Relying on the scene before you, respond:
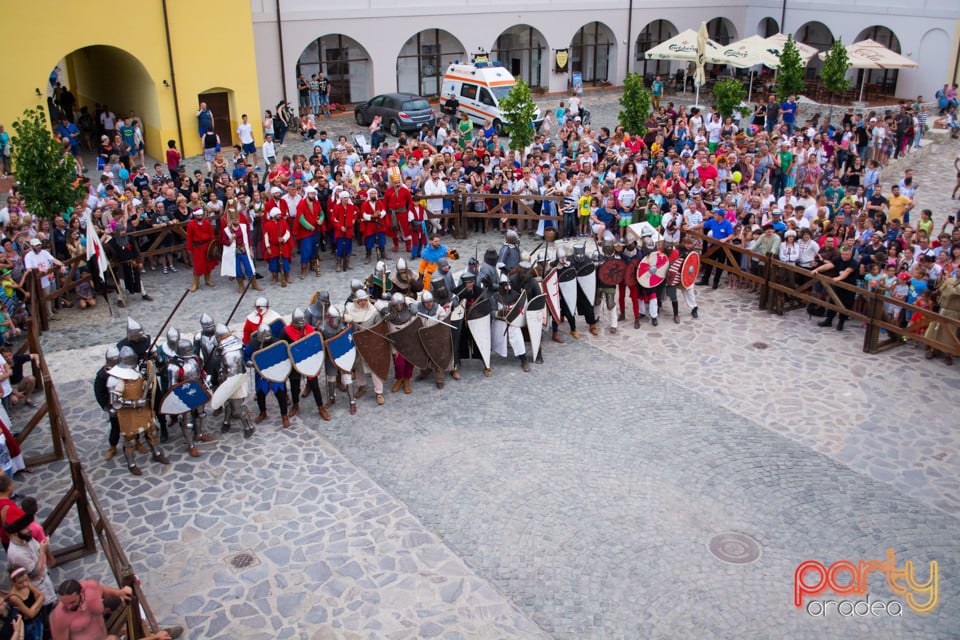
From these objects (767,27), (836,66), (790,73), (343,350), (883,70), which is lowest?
(343,350)

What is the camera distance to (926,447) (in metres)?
10.4

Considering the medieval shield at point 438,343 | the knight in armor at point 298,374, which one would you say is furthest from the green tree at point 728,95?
the knight in armor at point 298,374

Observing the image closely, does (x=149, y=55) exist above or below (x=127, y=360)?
above

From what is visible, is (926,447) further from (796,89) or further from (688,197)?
(796,89)

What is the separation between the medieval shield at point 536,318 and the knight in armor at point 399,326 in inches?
65.2

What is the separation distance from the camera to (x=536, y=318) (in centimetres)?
1227

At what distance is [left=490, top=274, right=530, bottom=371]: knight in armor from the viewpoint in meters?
12.2

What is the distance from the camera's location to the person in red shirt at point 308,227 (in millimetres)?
15336

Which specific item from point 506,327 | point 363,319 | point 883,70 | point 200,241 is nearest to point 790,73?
point 883,70

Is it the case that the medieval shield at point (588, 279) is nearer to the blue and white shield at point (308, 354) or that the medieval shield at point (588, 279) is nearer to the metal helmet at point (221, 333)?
the blue and white shield at point (308, 354)

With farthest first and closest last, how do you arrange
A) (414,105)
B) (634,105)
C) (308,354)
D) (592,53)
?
(592,53) < (414,105) < (634,105) < (308,354)

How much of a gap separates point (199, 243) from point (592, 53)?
24.4 metres

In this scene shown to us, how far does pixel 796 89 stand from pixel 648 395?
56.4 ft

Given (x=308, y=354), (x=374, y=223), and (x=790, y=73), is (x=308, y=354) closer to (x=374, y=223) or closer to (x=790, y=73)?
(x=374, y=223)
